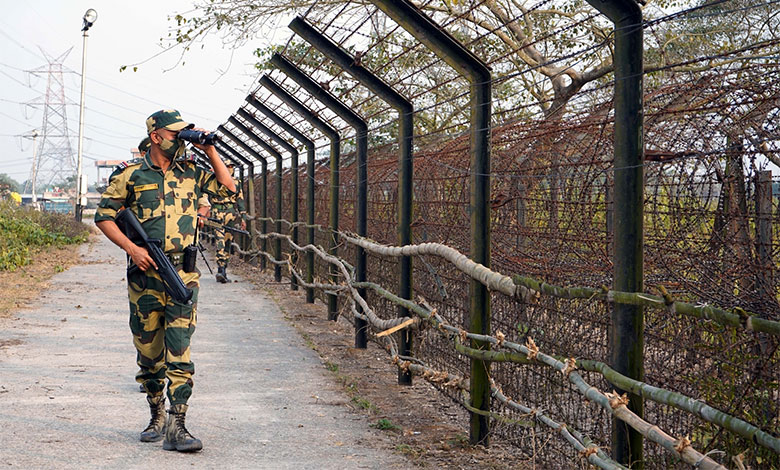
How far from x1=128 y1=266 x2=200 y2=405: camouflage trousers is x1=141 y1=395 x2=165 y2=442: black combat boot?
49mm

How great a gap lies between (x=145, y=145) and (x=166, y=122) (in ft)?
1.03

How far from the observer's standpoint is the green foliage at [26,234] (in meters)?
15.3

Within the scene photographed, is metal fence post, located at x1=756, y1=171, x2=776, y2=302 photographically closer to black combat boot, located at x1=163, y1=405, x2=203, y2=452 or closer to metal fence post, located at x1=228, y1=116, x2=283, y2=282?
black combat boot, located at x1=163, y1=405, x2=203, y2=452

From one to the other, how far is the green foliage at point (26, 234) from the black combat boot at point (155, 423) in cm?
1030

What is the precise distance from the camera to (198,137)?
15.9ft

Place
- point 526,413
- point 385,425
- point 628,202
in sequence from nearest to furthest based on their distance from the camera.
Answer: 1. point 628,202
2. point 526,413
3. point 385,425

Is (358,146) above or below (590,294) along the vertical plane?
above

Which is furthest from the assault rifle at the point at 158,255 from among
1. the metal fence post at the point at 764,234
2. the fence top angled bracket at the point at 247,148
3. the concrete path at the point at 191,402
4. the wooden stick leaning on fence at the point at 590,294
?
the fence top angled bracket at the point at 247,148

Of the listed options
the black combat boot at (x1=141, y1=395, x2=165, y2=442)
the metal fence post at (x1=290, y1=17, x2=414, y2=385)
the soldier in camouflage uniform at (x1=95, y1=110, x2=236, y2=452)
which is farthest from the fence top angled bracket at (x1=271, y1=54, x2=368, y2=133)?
the black combat boot at (x1=141, y1=395, x2=165, y2=442)

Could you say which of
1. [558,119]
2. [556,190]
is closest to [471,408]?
[556,190]

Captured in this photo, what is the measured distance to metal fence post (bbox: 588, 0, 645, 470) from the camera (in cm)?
330

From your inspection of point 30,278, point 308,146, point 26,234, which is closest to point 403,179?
point 308,146

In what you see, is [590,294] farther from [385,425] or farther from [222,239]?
[222,239]

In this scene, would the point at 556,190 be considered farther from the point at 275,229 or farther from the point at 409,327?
the point at 275,229
